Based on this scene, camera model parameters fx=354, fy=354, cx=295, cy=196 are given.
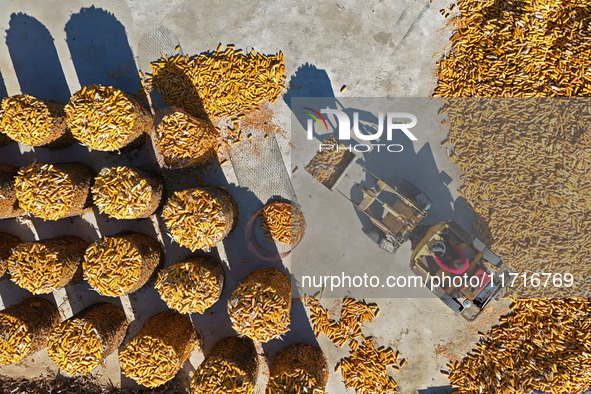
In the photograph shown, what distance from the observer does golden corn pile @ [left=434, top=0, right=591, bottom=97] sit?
6895 millimetres

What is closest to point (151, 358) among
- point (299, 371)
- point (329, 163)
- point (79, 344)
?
point (79, 344)

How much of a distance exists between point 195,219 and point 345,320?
3.90 meters

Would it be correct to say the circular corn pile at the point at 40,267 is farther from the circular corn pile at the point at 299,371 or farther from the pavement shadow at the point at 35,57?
the circular corn pile at the point at 299,371

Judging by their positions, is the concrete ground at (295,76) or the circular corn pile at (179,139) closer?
the circular corn pile at (179,139)

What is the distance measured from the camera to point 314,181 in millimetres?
7598

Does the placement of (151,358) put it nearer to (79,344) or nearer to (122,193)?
(79,344)

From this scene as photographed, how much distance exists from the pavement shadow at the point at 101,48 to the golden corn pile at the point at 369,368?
291 inches

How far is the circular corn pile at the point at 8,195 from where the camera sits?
6.51 meters

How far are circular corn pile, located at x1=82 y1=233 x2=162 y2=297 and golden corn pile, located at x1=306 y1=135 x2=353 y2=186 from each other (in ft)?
12.2

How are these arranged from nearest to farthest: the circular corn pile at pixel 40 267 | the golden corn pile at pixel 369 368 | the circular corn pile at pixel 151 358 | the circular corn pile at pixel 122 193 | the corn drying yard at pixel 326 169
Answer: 1. the circular corn pile at pixel 122 193
2. the circular corn pile at pixel 151 358
3. the circular corn pile at pixel 40 267
4. the corn drying yard at pixel 326 169
5. the golden corn pile at pixel 369 368

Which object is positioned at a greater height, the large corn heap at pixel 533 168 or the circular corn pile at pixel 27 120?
the circular corn pile at pixel 27 120

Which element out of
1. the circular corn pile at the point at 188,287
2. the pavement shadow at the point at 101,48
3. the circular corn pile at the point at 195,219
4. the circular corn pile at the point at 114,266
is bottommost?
the circular corn pile at the point at 188,287

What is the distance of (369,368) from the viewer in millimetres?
7527

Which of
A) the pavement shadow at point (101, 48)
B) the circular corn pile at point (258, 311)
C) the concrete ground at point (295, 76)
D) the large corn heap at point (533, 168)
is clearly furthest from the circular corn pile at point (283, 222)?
the pavement shadow at point (101, 48)
